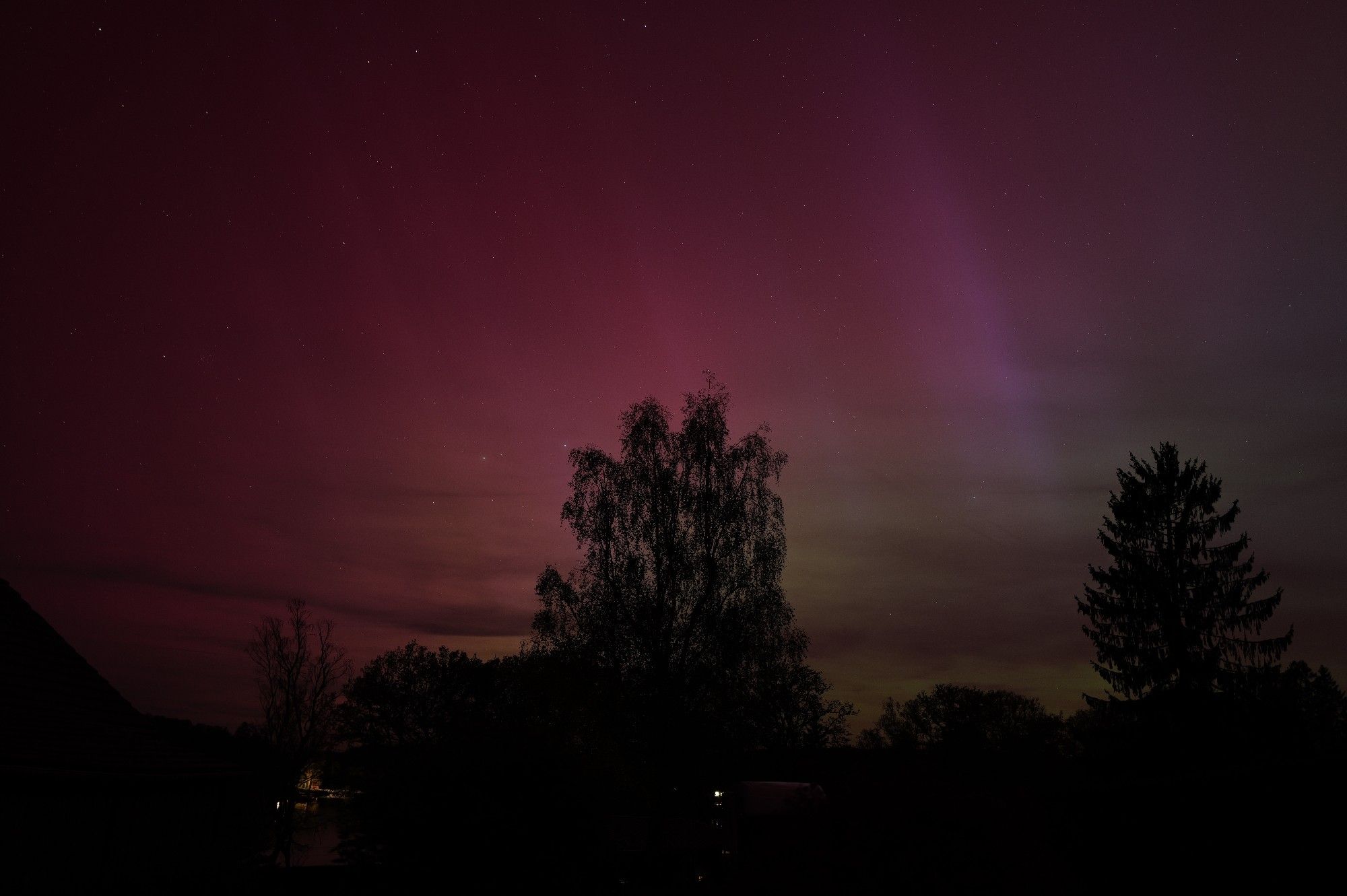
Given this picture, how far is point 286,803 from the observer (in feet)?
105

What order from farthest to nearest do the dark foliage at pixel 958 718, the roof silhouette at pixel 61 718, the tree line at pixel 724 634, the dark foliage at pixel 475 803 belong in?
1. the dark foliage at pixel 958 718
2. the tree line at pixel 724 634
3. the roof silhouette at pixel 61 718
4. the dark foliage at pixel 475 803

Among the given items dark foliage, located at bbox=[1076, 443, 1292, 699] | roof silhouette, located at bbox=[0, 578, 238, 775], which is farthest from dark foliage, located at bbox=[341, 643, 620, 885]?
dark foliage, located at bbox=[1076, 443, 1292, 699]

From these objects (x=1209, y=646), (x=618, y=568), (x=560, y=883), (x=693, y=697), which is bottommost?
(x=560, y=883)

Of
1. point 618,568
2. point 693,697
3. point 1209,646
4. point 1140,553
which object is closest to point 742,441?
point 618,568

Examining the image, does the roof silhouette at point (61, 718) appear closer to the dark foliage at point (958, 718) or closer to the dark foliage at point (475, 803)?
the dark foliage at point (475, 803)

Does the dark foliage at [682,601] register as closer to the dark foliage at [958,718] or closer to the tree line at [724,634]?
the tree line at [724,634]

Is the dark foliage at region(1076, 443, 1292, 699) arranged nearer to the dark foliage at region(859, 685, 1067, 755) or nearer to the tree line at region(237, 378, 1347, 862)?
the tree line at region(237, 378, 1347, 862)

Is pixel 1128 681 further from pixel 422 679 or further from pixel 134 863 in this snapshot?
pixel 422 679

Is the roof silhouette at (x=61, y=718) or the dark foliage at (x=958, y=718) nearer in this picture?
the roof silhouette at (x=61, y=718)

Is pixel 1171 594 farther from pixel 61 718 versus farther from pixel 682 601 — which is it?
pixel 61 718

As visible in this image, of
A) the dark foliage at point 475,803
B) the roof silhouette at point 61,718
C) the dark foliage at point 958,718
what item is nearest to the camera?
the dark foliage at point 475,803

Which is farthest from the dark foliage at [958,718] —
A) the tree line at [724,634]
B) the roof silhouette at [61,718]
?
the roof silhouette at [61,718]

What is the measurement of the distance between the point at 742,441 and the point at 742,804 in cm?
1249

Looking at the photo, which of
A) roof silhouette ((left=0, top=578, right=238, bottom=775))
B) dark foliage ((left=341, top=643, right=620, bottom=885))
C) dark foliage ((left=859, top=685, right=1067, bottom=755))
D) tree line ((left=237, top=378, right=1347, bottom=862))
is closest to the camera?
dark foliage ((left=341, top=643, right=620, bottom=885))
